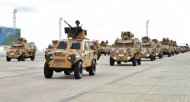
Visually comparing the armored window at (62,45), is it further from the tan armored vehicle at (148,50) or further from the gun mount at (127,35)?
the tan armored vehicle at (148,50)

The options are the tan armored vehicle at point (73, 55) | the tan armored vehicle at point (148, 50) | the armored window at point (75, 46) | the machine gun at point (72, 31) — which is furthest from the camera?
the tan armored vehicle at point (148, 50)

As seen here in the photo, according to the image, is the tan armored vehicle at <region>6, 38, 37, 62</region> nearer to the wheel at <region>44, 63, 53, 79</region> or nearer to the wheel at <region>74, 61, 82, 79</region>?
the wheel at <region>44, 63, 53, 79</region>

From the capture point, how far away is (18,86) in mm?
17219

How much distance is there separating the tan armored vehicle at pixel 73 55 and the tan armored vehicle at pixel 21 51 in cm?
2221

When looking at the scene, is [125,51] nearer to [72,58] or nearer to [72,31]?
[72,31]

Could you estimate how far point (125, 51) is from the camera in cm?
3609

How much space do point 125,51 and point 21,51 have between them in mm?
14360

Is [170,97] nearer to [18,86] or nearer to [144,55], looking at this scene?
[18,86]

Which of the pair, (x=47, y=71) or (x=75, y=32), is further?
(x=75, y=32)

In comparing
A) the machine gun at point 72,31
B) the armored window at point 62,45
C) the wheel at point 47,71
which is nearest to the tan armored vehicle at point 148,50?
the machine gun at point 72,31

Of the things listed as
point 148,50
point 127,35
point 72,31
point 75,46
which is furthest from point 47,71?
point 148,50

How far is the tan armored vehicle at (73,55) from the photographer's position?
836 inches

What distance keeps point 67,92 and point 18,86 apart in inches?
107

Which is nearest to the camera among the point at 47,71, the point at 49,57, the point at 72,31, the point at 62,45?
the point at 49,57
